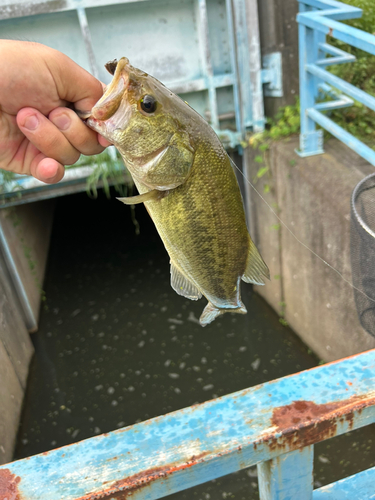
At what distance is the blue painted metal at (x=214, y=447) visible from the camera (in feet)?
3.79

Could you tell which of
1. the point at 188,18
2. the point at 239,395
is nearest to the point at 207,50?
the point at 188,18

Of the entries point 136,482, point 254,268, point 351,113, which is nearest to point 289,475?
point 136,482

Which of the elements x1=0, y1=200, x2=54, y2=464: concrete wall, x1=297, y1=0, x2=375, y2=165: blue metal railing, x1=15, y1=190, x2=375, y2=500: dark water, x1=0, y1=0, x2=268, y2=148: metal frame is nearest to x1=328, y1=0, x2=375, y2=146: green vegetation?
x1=297, y1=0, x2=375, y2=165: blue metal railing

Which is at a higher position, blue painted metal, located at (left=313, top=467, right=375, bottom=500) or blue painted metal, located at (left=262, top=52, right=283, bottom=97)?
blue painted metal, located at (left=262, top=52, right=283, bottom=97)

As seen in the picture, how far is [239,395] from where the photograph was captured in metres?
1.34

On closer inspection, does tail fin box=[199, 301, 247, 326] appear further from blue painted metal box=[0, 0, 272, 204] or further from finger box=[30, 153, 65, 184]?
blue painted metal box=[0, 0, 272, 204]

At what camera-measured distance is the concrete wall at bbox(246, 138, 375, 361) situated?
3.69 metres

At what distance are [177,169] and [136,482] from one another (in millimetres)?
856

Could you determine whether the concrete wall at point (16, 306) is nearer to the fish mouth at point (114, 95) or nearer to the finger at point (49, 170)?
the finger at point (49, 170)

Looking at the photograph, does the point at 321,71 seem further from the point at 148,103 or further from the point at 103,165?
the point at 148,103

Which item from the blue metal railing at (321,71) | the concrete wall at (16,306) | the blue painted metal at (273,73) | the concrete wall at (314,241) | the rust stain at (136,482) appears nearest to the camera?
the rust stain at (136,482)

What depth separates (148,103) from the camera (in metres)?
1.21

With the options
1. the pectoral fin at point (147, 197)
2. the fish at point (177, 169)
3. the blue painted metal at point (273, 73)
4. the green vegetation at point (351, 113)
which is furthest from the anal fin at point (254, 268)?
the blue painted metal at point (273, 73)

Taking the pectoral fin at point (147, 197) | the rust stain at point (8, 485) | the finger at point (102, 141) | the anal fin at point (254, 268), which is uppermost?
the finger at point (102, 141)
